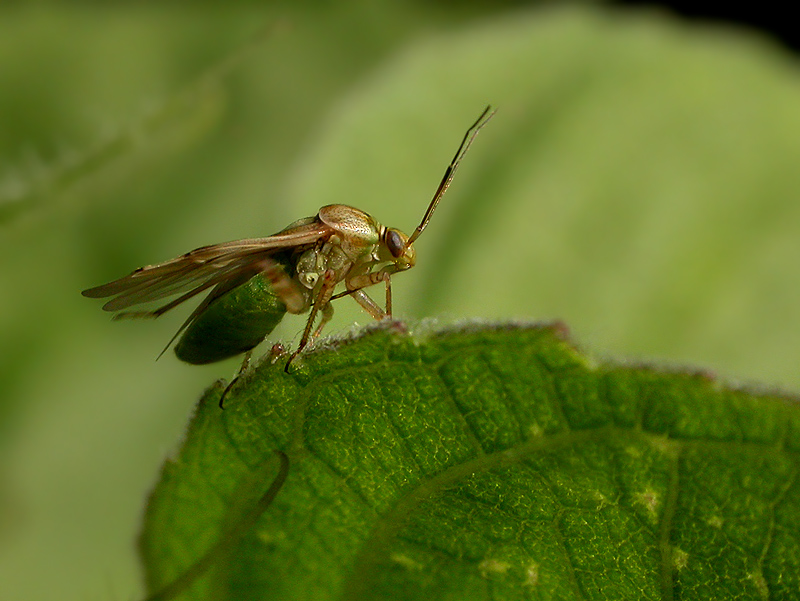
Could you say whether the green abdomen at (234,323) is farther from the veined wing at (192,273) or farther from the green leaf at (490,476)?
the green leaf at (490,476)

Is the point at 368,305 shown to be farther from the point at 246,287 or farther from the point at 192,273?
the point at 192,273

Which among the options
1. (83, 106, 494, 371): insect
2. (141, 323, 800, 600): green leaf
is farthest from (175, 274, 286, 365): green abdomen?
(141, 323, 800, 600): green leaf

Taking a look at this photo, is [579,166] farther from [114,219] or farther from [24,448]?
[24,448]

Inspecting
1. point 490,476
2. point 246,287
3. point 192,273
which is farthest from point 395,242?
point 490,476

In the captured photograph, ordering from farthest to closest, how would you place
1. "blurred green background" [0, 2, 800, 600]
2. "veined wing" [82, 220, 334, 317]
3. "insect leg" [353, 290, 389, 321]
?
"blurred green background" [0, 2, 800, 600], "insect leg" [353, 290, 389, 321], "veined wing" [82, 220, 334, 317]

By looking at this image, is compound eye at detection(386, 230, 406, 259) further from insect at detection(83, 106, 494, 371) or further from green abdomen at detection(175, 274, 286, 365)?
green abdomen at detection(175, 274, 286, 365)

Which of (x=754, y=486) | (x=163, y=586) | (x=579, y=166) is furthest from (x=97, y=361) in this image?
(x=754, y=486)

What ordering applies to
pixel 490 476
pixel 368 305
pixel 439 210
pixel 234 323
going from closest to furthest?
pixel 490 476 < pixel 234 323 < pixel 368 305 < pixel 439 210

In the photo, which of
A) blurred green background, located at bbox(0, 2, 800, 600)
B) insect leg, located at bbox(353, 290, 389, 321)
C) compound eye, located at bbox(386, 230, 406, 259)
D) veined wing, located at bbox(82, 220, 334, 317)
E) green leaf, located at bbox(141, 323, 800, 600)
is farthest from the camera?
blurred green background, located at bbox(0, 2, 800, 600)
